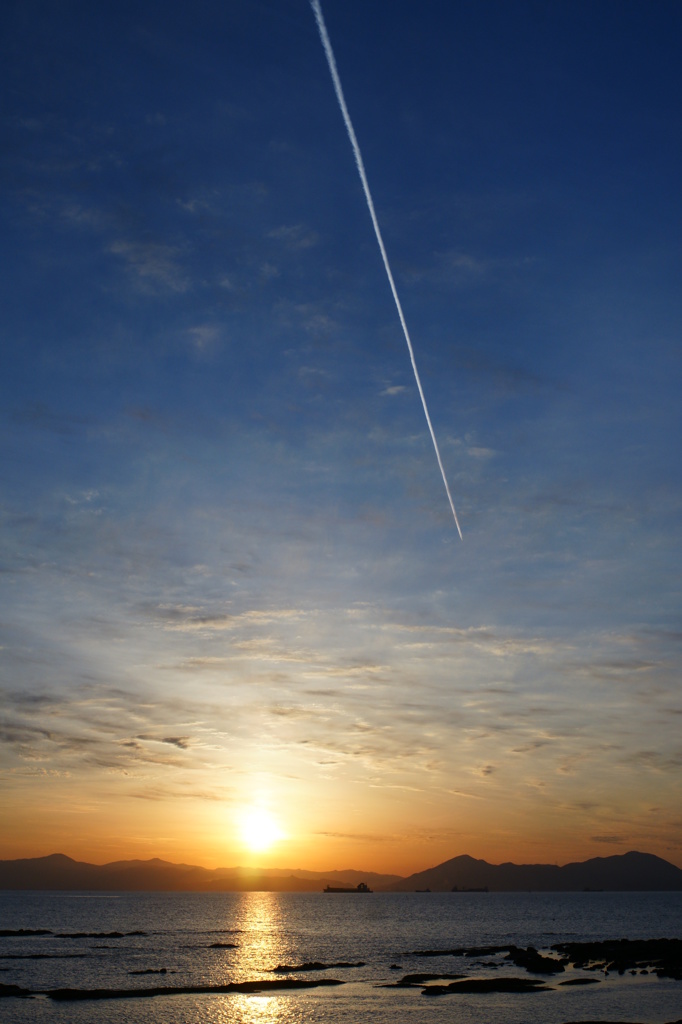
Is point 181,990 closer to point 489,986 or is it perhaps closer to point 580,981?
point 489,986

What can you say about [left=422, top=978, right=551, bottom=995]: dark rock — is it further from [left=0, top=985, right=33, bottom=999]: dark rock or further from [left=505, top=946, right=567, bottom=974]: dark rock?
[left=0, top=985, right=33, bottom=999]: dark rock

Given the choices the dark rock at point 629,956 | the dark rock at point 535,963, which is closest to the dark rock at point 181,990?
the dark rock at point 535,963

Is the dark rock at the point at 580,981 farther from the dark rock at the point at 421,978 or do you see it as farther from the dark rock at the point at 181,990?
the dark rock at the point at 181,990

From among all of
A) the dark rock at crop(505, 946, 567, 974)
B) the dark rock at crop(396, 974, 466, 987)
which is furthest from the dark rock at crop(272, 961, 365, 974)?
the dark rock at crop(505, 946, 567, 974)

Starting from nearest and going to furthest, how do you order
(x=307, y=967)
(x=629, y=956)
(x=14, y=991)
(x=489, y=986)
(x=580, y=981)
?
(x=14, y=991)
(x=489, y=986)
(x=580, y=981)
(x=307, y=967)
(x=629, y=956)

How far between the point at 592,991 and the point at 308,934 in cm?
10251

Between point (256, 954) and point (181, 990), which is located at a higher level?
point (181, 990)

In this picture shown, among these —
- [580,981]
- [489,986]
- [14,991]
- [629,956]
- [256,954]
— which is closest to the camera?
[14,991]

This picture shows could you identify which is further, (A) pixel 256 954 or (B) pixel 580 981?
(A) pixel 256 954

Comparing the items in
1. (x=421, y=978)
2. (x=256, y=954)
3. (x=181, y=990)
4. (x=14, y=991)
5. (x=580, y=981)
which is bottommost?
(x=256, y=954)

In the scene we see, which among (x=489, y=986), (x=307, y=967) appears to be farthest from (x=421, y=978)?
(x=307, y=967)

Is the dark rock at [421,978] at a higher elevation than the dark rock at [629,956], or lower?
higher

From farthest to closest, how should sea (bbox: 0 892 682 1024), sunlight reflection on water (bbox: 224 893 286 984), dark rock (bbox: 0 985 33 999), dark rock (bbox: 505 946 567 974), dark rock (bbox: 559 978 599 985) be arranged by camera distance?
sunlight reflection on water (bbox: 224 893 286 984) < dark rock (bbox: 505 946 567 974) < dark rock (bbox: 559 978 599 985) < dark rock (bbox: 0 985 33 999) < sea (bbox: 0 892 682 1024)

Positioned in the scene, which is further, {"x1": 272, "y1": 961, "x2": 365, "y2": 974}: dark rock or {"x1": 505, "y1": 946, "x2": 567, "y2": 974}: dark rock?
{"x1": 272, "y1": 961, "x2": 365, "y2": 974}: dark rock
